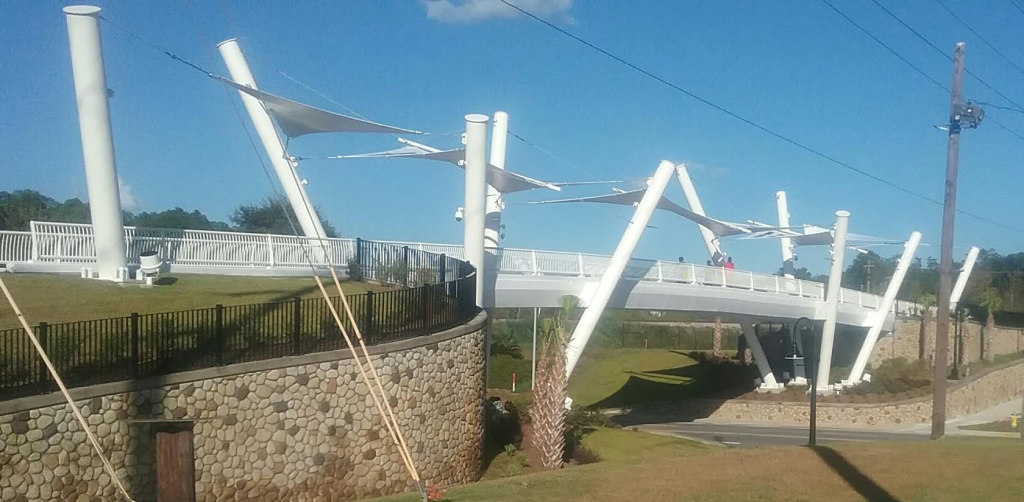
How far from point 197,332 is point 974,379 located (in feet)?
150

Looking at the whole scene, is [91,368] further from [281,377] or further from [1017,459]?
[1017,459]

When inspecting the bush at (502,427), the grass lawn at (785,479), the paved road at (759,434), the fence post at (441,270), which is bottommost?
the paved road at (759,434)

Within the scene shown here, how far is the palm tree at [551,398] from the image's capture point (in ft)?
73.2

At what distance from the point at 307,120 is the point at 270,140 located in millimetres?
1269

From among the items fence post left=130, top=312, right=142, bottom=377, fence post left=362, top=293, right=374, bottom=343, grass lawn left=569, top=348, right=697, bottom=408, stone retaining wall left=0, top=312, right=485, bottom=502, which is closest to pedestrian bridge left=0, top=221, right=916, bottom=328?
fence post left=362, top=293, right=374, bottom=343

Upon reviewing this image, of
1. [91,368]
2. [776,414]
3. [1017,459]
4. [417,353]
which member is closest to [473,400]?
[417,353]

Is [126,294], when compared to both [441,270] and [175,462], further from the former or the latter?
[175,462]

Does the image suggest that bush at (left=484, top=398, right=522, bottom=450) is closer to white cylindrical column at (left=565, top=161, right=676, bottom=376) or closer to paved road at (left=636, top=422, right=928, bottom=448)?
white cylindrical column at (left=565, top=161, right=676, bottom=376)

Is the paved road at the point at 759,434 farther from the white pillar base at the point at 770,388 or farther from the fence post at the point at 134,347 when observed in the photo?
the fence post at the point at 134,347

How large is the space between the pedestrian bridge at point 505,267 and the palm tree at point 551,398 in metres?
3.63

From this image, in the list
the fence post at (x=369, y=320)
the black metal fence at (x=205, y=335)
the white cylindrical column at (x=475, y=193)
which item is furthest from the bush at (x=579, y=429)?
the fence post at (x=369, y=320)

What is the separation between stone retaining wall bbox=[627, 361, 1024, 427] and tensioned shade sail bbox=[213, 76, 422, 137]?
72.4 ft

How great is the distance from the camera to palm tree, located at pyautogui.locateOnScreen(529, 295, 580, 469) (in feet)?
73.2

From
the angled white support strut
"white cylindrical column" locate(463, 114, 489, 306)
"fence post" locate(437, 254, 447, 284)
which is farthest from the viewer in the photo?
the angled white support strut
